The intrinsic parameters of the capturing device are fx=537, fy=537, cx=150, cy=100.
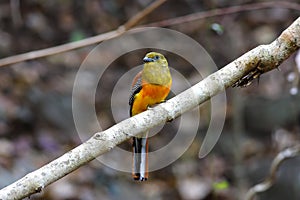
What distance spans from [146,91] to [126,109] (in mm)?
3312

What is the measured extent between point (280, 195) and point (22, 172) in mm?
2147

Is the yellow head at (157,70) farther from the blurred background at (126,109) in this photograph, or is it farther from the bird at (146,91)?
the blurred background at (126,109)

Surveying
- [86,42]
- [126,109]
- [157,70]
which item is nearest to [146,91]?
[157,70]

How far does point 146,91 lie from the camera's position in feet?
6.41

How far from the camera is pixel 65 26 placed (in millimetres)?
5977

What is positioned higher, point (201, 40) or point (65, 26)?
point (65, 26)

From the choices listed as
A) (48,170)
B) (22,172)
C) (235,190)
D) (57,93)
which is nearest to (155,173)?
(235,190)

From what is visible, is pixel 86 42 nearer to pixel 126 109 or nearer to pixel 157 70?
pixel 157 70

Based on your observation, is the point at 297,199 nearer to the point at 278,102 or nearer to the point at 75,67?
the point at 278,102

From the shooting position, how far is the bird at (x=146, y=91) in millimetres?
1849

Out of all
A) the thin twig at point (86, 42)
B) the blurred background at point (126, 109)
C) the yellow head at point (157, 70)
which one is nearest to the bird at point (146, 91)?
the yellow head at point (157, 70)

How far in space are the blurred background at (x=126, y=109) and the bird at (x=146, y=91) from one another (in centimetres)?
196

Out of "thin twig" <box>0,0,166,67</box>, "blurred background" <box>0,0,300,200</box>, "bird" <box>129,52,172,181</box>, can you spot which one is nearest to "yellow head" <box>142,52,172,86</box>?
"bird" <box>129,52,172,181</box>

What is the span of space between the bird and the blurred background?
6.43 ft
